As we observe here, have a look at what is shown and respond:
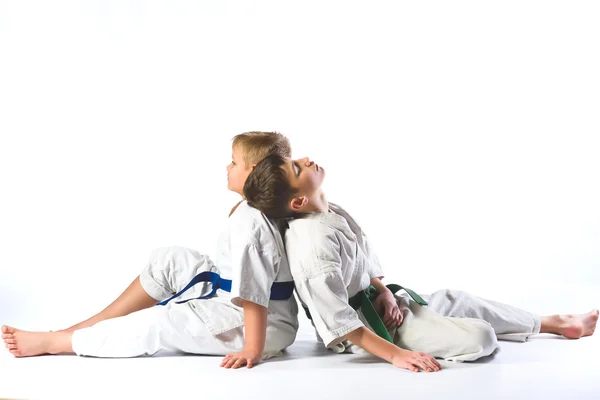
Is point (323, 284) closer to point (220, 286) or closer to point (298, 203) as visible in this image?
point (298, 203)

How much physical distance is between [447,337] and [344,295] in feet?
1.09

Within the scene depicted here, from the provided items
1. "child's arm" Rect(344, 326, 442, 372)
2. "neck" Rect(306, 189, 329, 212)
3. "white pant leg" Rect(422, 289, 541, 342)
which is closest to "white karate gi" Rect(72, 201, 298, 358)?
"neck" Rect(306, 189, 329, 212)

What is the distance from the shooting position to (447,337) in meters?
2.57

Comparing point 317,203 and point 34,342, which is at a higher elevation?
point 317,203

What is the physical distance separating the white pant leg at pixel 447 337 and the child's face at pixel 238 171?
633mm

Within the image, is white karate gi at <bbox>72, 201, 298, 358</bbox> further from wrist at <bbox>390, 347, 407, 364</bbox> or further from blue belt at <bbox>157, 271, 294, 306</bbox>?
wrist at <bbox>390, 347, 407, 364</bbox>

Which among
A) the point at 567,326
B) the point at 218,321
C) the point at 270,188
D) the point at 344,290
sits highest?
the point at 270,188

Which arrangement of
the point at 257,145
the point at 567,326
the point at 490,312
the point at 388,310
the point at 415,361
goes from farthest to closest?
the point at 567,326
the point at 490,312
the point at 257,145
the point at 388,310
the point at 415,361

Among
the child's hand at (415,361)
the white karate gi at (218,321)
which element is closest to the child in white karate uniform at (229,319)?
the white karate gi at (218,321)

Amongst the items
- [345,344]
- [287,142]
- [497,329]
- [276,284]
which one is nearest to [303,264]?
[276,284]

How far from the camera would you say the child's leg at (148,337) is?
2.57 meters

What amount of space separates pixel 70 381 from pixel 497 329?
136 centimetres

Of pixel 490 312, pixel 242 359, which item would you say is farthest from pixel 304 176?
pixel 490 312

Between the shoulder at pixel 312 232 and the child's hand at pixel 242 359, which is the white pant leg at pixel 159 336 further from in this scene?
the shoulder at pixel 312 232
